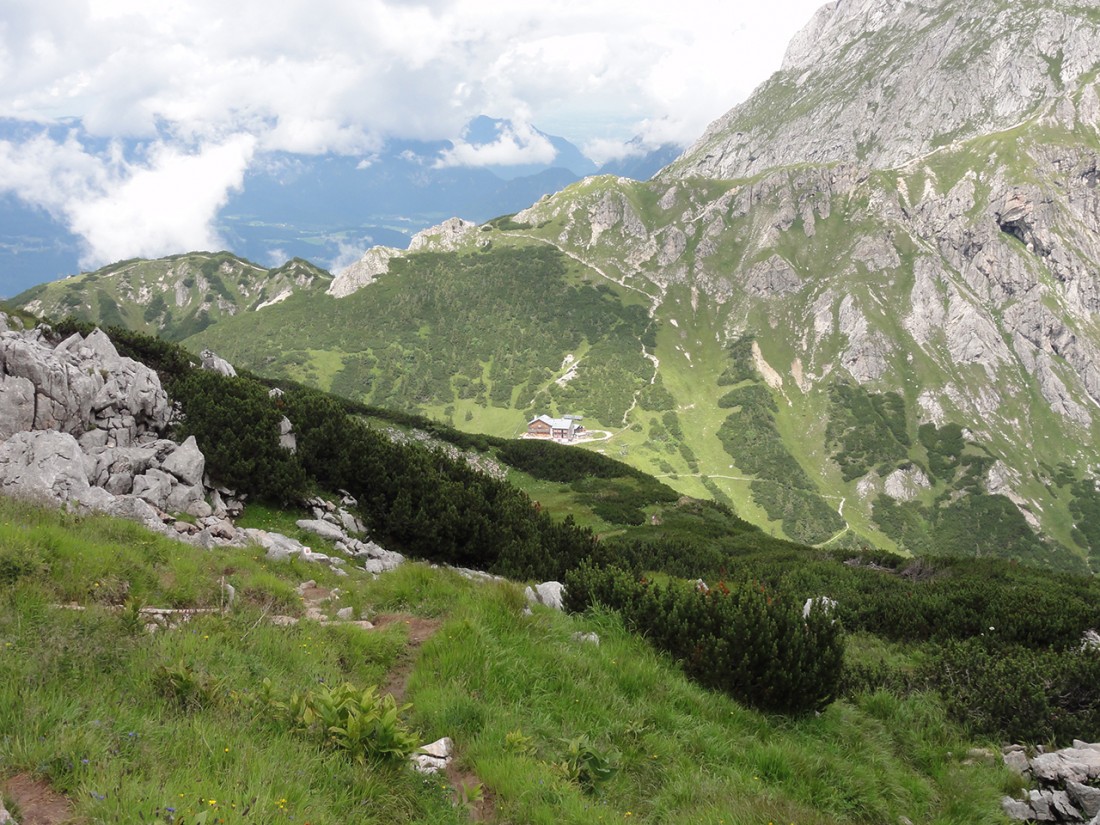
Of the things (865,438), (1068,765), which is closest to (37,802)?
(1068,765)

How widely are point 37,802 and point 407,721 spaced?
10.2 ft

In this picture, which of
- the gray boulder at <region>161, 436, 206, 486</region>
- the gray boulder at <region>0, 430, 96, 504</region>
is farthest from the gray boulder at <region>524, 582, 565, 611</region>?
the gray boulder at <region>161, 436, 206, 486</region>

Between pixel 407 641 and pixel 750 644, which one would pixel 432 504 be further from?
pixel 750 644

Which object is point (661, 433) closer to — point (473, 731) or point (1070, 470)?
point (1070, 470)

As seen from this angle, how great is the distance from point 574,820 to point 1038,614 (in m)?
15.4

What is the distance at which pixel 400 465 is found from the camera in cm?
2241

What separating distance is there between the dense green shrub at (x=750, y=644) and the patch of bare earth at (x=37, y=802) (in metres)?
7.20

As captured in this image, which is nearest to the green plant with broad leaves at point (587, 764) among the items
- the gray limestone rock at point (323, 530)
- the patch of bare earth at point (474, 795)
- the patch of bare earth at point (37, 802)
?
the patch of bare earth at point (474, 795)

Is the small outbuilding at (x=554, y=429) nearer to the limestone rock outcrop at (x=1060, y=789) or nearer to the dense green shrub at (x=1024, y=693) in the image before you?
the dense green shrub at (x=1024, y=693)

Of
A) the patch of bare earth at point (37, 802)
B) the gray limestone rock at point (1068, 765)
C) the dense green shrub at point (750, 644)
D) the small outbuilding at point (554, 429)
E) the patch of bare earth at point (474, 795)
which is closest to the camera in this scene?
the patch of bare earth at point (37, 802)

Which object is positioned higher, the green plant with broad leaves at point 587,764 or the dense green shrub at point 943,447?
the green plant with broad leaves at point 587,764

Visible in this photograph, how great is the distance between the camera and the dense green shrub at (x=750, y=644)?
27.1 ft

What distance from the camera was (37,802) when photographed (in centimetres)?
382

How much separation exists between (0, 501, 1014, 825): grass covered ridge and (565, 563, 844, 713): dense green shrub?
1.18 feet
